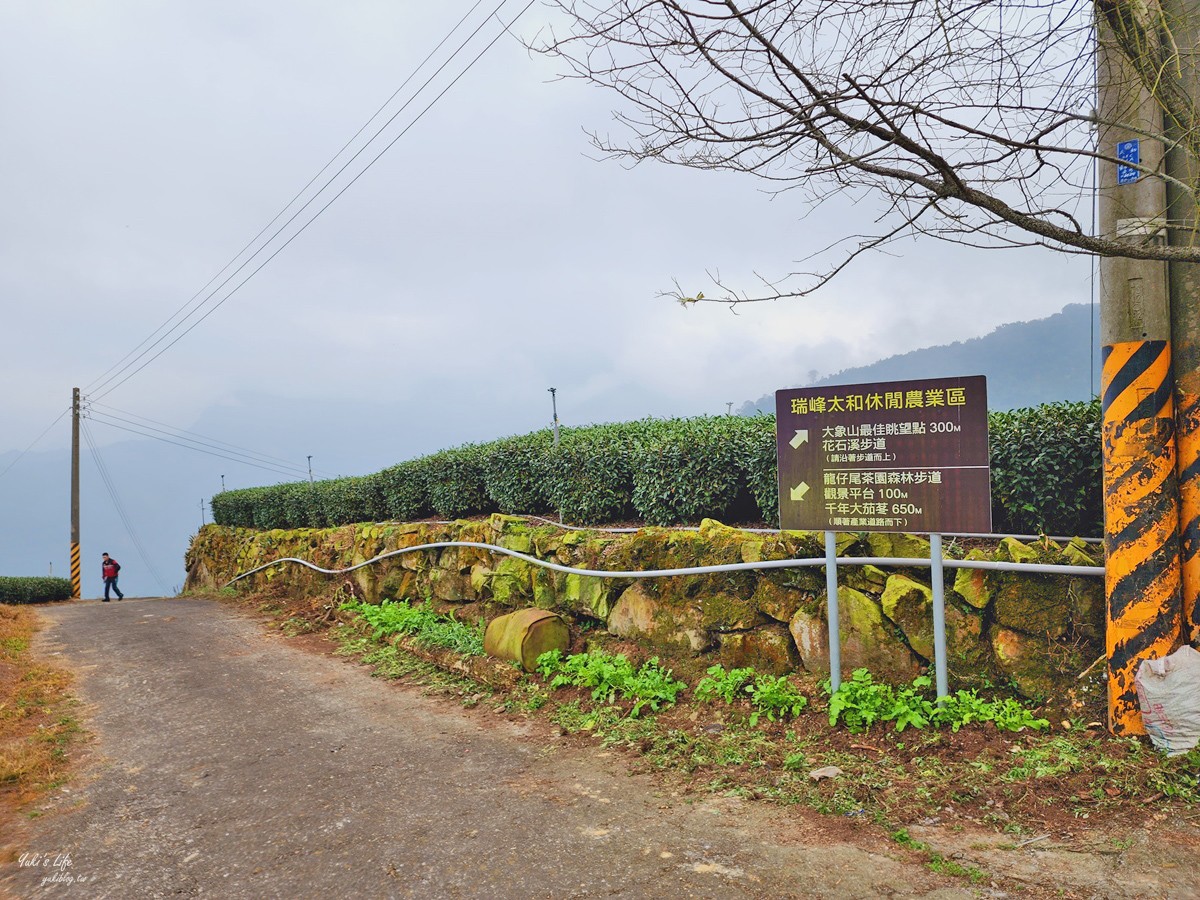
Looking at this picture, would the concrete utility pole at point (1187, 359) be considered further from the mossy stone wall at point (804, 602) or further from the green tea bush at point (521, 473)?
the green tea bush at point (521, 473)

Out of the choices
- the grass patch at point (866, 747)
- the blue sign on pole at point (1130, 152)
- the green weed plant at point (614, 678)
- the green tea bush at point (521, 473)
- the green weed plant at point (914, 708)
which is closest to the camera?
the grass patch at point (866, 747)

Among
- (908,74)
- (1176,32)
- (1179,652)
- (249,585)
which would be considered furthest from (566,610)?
(249,585)

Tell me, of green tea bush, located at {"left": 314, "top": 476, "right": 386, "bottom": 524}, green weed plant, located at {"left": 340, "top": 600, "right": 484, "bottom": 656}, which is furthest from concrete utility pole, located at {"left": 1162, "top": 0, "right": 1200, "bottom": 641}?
green tea bush, located at {"left": 314, "top": 476, "right": 386, "bottom": 524}

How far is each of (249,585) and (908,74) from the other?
48.3 feet

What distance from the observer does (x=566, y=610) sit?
6.74 meters

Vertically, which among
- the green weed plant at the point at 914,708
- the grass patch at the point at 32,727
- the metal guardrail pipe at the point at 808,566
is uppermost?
the metal guardrail pipe at the point at 808,566

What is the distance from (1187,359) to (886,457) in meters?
1.65

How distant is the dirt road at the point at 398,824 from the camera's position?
10.3 feet

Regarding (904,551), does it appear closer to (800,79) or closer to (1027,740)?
(1027,740)

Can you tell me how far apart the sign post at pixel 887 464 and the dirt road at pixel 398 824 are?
1.60 meters

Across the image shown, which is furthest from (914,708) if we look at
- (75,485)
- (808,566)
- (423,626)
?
(75,485)

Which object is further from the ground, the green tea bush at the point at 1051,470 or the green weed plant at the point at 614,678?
the green tea bush at the point at 1051,470

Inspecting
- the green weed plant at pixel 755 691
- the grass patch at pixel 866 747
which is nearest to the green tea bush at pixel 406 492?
the grass patch at pixel 866 747

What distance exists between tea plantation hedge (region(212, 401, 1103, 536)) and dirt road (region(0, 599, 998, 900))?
2.82m
